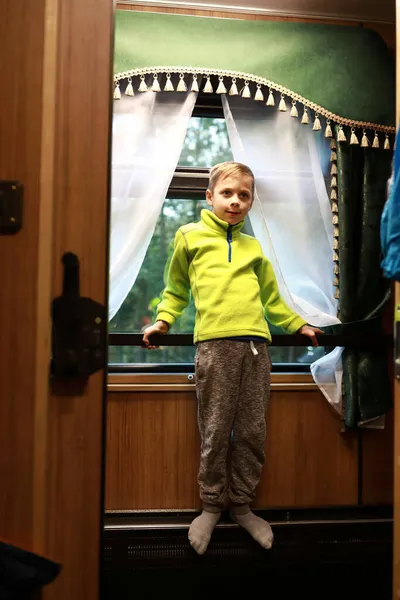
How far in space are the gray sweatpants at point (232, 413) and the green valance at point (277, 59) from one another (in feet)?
3.38

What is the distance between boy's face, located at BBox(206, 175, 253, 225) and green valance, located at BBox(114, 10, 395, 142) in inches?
16.5

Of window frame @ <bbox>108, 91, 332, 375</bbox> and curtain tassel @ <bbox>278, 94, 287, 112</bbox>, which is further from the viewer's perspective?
window frame @ <bbox>108, 91, 332, 375</bbox>

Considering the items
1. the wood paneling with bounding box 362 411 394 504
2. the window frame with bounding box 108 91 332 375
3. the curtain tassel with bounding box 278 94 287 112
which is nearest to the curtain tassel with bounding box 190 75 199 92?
the window frame with bounding box 108 91 332 375

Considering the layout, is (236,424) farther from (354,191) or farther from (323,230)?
(354,191)

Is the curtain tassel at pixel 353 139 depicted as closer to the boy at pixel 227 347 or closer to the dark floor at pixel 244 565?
the boy at pixel 227 347

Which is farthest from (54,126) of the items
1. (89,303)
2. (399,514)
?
(399,514)

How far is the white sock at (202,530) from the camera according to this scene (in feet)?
5.05

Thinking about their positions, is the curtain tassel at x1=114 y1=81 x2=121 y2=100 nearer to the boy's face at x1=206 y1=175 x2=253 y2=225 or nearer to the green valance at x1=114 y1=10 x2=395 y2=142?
the green valance at x1=114 y1=10 x2=395 y2=142

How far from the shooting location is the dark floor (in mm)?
1494

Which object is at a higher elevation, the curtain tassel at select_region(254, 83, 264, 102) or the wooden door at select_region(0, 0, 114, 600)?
the curtain tassel at select_region(254, 83, 264, 102)

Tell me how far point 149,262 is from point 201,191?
38 cm

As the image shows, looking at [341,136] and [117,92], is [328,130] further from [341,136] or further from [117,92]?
[117,92]

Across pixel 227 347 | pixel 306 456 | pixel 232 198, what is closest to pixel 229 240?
pixel 232 198

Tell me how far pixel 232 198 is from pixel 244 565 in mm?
1245
